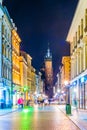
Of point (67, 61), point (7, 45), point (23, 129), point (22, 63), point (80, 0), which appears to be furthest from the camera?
point (67, 61)

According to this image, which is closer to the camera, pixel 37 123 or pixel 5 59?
pixel 37 123

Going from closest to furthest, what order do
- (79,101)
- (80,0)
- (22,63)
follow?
1. (80,0)
2. (79,101)
3. (22,63)

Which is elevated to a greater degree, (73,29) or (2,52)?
(73,29)

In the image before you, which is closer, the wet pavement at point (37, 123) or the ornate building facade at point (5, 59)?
the wet pavement at point (37, 123)

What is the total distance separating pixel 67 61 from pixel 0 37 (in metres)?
85.4

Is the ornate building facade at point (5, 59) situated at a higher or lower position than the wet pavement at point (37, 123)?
higher

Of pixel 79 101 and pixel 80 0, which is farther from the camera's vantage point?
pixel 79 101

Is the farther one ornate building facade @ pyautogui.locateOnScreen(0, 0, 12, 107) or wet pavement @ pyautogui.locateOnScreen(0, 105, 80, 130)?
ornate building facade @ pyautogui.locateOnScreen(0, 0, 12, 107)

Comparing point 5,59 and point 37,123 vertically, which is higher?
point 5,59

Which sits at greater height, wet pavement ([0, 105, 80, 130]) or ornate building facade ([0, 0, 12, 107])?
ornate building facade ([0, 0, 12, 107])

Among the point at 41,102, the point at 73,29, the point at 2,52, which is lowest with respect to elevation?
the point at 41,102

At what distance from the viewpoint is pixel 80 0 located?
2146 inches

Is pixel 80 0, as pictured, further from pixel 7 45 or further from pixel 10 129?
pixel 10 129

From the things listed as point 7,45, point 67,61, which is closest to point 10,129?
point 7,45
